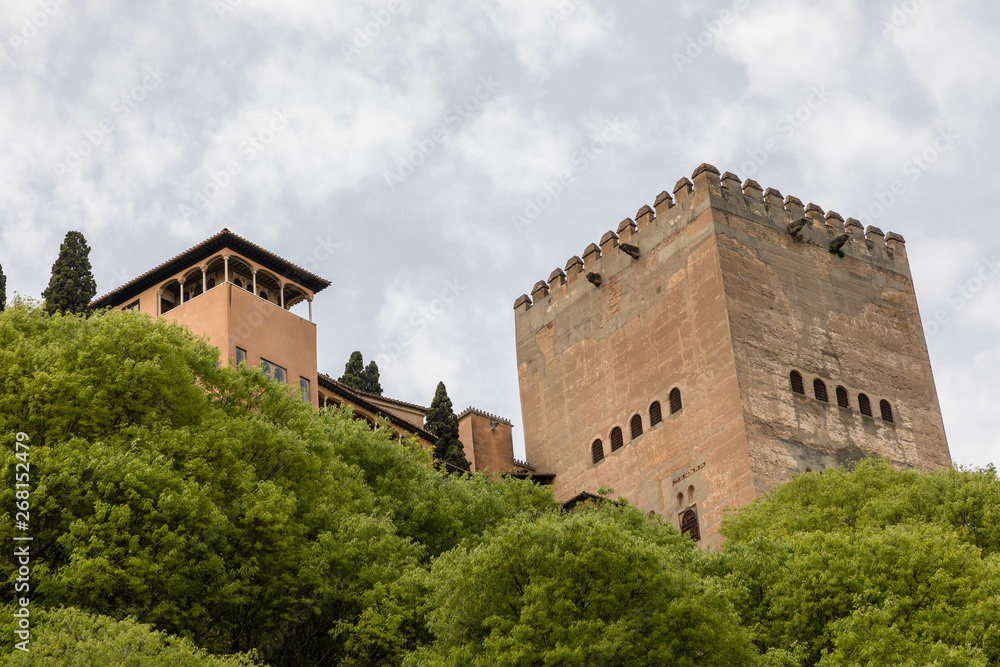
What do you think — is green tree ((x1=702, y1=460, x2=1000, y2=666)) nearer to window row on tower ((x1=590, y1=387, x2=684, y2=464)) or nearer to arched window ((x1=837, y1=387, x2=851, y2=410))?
window row on tower ((x1=590, y1=387, x2=684, y2=464))

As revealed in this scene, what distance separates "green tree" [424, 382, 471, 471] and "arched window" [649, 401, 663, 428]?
698 cm

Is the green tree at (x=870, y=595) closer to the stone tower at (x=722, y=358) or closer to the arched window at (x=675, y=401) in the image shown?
the stone tower at (x=722, y=358)

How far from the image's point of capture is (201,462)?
2636 cm

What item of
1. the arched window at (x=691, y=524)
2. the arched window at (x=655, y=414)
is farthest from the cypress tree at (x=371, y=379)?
the arched window at (x=691, y=524)

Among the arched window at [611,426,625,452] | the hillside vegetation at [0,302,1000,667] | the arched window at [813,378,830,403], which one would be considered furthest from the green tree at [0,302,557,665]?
the arched window at [813,378,830,403]

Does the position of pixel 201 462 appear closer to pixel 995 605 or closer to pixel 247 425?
pixel 247 425

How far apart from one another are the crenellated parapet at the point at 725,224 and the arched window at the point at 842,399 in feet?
20.4

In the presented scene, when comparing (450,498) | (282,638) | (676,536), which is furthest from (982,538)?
(282,638)

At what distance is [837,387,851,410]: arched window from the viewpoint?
52.1 meters

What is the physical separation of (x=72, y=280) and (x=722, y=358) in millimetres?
22574

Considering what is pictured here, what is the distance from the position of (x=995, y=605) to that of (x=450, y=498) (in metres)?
Answer: 13.8

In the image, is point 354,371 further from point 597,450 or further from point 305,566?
point 305,566

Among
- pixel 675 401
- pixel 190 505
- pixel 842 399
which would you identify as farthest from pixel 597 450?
pixel 190 505

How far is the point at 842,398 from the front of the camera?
5238 cm
